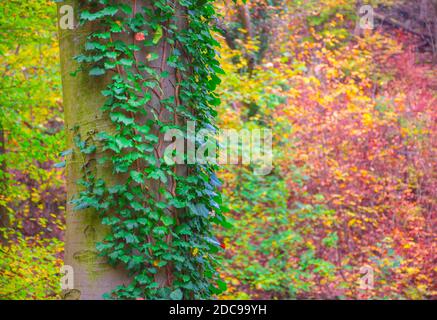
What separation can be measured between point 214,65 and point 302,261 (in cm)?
722

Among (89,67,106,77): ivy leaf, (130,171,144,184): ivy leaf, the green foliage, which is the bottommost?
the green foliage

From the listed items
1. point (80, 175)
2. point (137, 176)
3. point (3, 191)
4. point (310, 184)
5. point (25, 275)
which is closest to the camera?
point (137, 176)

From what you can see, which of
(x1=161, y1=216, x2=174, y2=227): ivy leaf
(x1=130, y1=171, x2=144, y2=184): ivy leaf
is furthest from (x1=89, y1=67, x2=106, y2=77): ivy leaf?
(x1=161, y1=216, x2=174, y2=227): ivy leaf

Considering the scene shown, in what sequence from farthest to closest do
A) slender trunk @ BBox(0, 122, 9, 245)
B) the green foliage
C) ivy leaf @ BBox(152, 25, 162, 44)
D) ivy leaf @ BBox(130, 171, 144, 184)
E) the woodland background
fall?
1. the woodland background
2. slender trunk @ BBox(0, 122, 9, 245)
3. the green foliage
4. ivy leaf @ BBox(152, 25, 162, 44)
5. ivy leaf @ BBox(130, 171, 144, 184)

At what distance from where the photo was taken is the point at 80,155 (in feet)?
10.3

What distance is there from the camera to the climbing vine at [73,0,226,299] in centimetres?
301

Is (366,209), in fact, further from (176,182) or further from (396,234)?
(176,182)

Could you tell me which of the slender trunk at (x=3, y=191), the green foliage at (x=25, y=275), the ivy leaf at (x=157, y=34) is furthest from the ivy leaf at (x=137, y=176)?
the slender trunk at (x=3, y=191)

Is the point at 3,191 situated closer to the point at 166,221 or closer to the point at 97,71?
the point at 97,71

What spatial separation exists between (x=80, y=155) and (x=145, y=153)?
1.28ft

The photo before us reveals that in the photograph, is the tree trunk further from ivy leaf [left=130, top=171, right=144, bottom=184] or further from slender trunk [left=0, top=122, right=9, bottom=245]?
slender trunk [left=0, top=122, right=9, bottom=245]

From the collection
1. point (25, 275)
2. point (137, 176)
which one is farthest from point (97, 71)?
point (25, 275)

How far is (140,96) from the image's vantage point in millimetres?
3094

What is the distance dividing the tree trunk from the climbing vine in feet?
0.04
